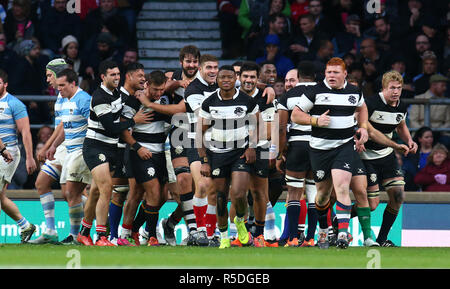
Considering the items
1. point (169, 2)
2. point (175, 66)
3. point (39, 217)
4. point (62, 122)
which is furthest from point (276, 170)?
point (169, 2)

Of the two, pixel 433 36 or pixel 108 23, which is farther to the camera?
pixel 108 23

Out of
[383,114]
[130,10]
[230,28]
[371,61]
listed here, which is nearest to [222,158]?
[383,114]

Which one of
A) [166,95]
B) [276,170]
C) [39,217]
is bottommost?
[39,217]

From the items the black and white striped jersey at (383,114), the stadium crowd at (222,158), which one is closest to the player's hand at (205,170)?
the stadium crowd at (222,158)

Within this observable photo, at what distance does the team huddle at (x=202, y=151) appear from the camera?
38.4ft

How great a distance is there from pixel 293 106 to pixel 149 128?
176 centimetres

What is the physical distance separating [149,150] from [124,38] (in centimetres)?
606

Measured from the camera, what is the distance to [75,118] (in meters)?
12.4

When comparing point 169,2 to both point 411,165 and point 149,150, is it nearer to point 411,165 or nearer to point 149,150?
point 411,165

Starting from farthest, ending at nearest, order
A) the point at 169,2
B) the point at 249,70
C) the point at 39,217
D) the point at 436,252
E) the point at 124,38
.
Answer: the point at 169,2 < the point at 124,38 < the point at 39,217 < the point at 249,70 < the point at 436,252

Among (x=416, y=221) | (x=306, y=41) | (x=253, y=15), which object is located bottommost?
(x=416, y=221)

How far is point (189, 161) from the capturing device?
1232 cm

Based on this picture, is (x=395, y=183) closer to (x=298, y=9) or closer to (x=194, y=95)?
(x=194, y=95)

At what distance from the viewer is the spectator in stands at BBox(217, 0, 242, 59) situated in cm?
1855
